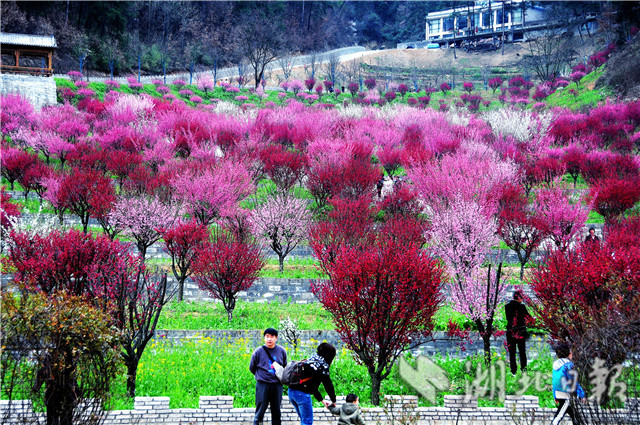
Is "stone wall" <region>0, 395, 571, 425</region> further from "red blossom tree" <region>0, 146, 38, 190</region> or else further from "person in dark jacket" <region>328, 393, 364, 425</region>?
"red blossom tree" <region>0, 146, 38, 190</region>

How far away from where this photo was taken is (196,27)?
289 ft

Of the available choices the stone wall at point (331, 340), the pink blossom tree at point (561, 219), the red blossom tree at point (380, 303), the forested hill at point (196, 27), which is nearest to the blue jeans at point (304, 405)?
the red blossom tree at point (380, 303)

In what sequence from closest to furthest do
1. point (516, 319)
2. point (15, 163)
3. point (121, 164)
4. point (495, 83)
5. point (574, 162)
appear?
point (516, 319) → point (15, 163) → point (121, 164) → point (574, 162) → point (495, 83)

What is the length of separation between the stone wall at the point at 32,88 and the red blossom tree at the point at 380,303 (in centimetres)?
4217

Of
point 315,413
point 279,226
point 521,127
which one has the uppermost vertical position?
point 521,127

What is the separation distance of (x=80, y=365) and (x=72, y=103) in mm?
46385

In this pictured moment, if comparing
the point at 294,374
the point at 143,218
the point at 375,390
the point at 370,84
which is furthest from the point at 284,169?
the point at 370,84

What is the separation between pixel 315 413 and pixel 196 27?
286 feet

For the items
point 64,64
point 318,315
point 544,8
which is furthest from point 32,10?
point 544,8

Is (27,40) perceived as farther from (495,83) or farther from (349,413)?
(349,413)

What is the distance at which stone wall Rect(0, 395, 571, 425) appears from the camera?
30.6 ft

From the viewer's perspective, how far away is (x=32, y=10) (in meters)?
67.9

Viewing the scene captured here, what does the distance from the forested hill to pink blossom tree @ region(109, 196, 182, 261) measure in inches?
1943

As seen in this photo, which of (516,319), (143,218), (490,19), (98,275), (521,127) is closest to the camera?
(98,275)
